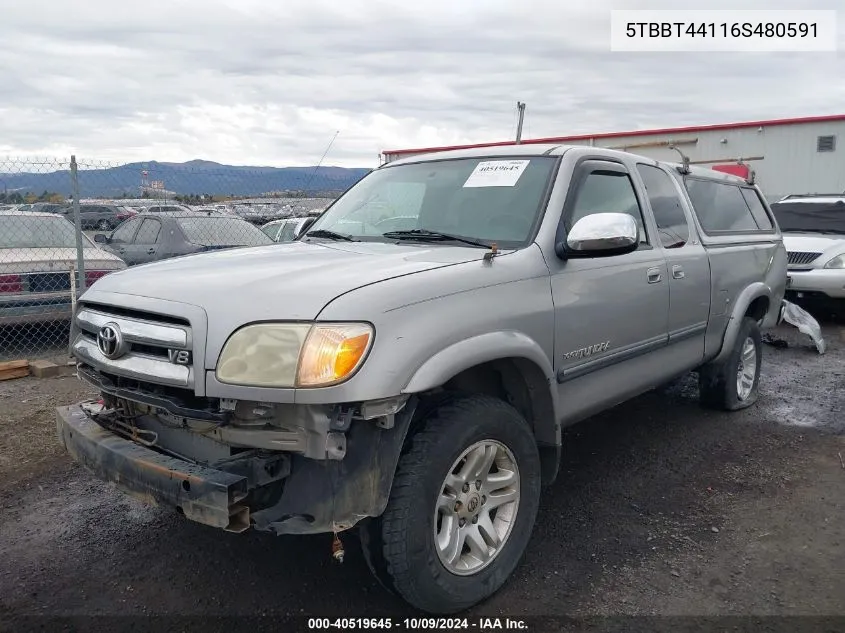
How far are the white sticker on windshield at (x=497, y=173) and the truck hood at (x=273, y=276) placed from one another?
55 centimetres

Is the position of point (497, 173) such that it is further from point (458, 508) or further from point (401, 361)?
point (458, 508)

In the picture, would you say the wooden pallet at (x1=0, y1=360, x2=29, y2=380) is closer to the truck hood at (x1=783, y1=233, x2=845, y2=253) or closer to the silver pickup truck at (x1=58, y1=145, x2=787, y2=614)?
the silver pickup truck at (x1=58, y1=145, x2=787, y2=614)

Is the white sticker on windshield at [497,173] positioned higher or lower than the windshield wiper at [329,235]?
A: higher

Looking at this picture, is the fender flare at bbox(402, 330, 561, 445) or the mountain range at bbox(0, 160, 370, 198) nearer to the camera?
the fender flare at bbox(402, 330, 561, 445)

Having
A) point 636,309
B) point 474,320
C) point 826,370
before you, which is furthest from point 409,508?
point 826,370

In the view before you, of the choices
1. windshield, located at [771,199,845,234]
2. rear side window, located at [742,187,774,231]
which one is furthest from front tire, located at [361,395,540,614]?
windshield, located at [771,199,845,234]

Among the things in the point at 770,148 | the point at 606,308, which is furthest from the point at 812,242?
the point at 770,148

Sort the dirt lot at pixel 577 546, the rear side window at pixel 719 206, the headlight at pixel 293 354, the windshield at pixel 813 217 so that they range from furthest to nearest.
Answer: the windshield at pixel 813 217, the rear side window at pixel 719 206, the dirt lot at pixel 577 546, the headlight at pixel 293 354

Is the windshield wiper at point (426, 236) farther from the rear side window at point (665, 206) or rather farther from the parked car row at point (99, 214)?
the parked car row at point (99, 214)

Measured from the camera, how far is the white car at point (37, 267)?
6859mm

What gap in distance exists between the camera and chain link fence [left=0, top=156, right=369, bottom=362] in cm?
688

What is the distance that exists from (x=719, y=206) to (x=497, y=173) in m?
2.38

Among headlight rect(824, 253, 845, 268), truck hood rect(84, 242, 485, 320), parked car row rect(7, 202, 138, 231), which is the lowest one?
headlight rect(824, 253, 845, 268)

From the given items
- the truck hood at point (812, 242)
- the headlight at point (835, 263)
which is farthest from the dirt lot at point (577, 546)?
the truck hood at point (812, 242)
